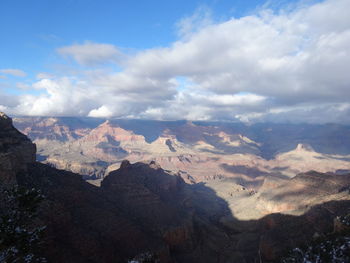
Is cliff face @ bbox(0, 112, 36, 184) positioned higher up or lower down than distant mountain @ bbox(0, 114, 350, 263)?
higher up

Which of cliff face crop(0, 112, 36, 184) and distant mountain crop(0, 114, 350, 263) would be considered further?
distant mountain crop(0, 114, 350, 263)

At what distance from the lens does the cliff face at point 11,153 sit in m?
49.4

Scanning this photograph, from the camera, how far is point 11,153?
175ft

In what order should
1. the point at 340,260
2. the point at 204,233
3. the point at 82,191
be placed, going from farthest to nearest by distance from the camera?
the point at 204,233 → the point at 82,191 → the point at 340,260

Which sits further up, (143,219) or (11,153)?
(11,153)

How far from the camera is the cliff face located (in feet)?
162

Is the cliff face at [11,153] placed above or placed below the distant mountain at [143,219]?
above

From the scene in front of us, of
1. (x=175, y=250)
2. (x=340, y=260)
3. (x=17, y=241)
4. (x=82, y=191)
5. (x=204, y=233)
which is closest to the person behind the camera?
(x=17, y=241)

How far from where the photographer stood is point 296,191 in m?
116

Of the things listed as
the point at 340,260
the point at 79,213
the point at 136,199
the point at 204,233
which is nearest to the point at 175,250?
the point at 204,233

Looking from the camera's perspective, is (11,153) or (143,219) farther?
(143,219)

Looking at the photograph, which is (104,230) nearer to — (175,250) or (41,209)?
(41,209)

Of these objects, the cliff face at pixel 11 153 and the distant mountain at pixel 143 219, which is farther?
the distant mountain at pixel 143 219

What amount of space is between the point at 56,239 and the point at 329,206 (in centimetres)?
8024
